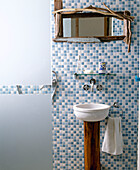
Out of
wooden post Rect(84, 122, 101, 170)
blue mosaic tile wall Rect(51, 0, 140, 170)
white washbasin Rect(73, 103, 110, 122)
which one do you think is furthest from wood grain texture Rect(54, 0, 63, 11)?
wooden post Rect(84, 122, 101, 170)

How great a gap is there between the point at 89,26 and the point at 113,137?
1.36m

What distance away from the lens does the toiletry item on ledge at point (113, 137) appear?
9.11ft

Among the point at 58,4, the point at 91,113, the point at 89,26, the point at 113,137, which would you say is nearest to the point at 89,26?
the point at 89,26

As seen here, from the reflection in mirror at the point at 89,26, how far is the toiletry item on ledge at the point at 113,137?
104 centimetres

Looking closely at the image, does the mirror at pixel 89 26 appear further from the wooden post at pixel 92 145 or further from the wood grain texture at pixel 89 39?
the wooden post at pixel 92 145

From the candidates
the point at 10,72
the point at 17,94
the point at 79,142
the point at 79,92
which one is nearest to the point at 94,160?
the point at 79,142

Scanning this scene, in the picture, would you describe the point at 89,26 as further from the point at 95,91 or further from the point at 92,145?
the point at 92,145

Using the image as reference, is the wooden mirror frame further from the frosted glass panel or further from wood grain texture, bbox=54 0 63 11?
the frosted glass panel

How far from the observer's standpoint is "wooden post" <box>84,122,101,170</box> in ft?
8.56

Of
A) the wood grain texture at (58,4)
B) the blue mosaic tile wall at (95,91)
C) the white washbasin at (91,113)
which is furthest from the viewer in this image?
the blue mosaic tile wall at (95,91)

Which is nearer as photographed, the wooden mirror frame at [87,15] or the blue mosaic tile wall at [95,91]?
the wooden mirror frame at [87,15]

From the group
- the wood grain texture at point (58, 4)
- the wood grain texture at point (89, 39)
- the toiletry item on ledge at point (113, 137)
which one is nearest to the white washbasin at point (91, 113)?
the toiletry item on ledge at point (113, 137)

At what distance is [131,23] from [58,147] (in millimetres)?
1771

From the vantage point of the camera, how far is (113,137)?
9.16 feet
